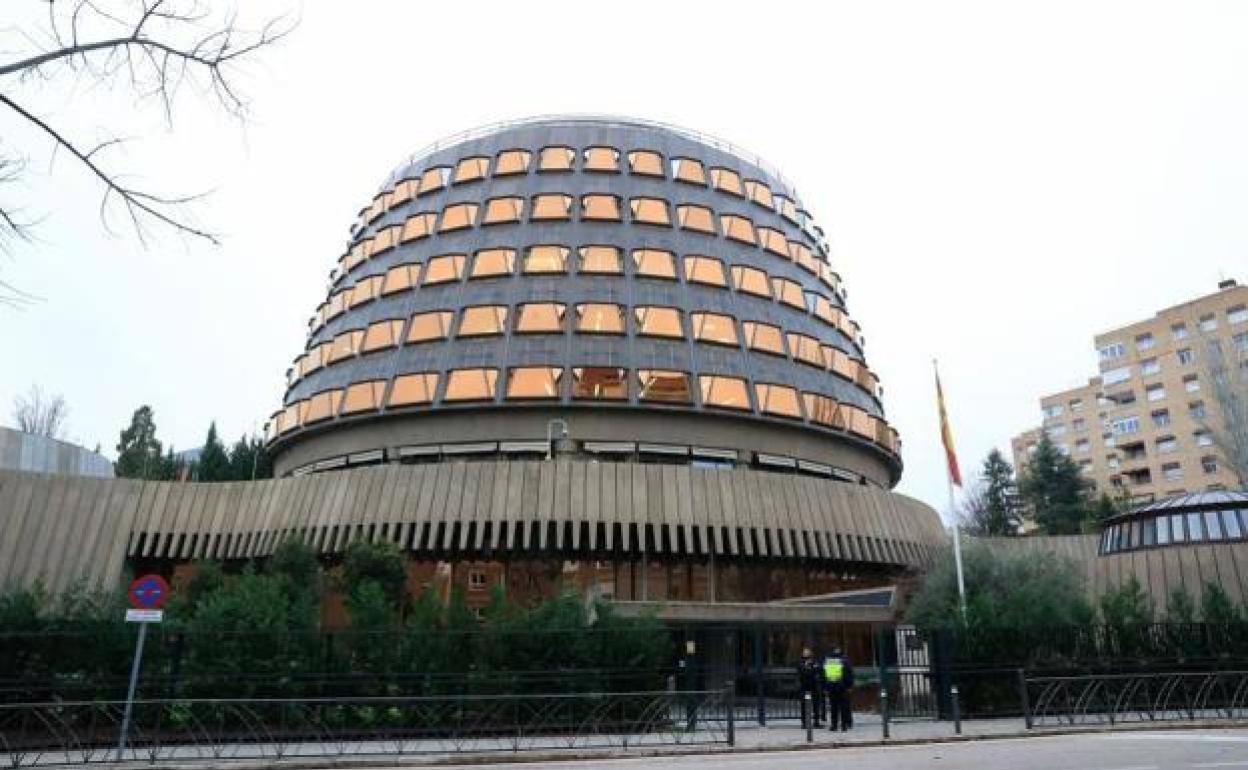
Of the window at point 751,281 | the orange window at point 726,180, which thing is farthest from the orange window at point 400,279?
the orange window at point 726,180

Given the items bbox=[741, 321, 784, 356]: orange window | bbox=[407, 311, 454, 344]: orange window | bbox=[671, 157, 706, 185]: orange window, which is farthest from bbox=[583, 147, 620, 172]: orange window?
bbox=[407, 311, 454, 344]: orange window

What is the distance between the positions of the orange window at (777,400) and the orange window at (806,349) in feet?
9.72

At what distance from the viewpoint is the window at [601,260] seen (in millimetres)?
43688

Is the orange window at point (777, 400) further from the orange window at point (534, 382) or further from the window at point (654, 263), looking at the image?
the orange window at point (534, 382)

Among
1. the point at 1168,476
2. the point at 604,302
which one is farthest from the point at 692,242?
the point at 1168,476

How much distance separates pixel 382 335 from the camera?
44.1 metres

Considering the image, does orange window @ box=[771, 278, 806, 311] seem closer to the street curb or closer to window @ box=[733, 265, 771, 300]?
window @ box=[733, 265, 771, 300]

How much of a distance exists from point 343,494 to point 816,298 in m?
27.7

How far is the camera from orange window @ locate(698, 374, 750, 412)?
4056cm

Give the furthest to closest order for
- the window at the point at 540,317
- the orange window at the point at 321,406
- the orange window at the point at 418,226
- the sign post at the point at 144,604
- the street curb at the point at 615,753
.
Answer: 1. the orange window at the point at 418,226
2. the orange window at the point at 321,406
3. the window at the point at 540,317
4. the sign post at the point at 144,604
5. the street curb at the point at 615,753

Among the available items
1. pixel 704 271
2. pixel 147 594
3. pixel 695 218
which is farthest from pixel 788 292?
pixel 147 594

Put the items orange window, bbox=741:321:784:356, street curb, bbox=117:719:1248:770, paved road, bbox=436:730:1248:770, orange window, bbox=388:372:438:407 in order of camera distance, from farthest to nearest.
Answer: orange window, bbox=741:321:784:356
orange window, bbox=388:372:438:407
street curb, bbox=117:719:1248:770
paved road, bbox=436:730:1248:770

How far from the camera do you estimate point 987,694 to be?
Answer: 2183 cm

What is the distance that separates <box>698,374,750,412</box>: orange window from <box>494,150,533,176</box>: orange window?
17.3m
